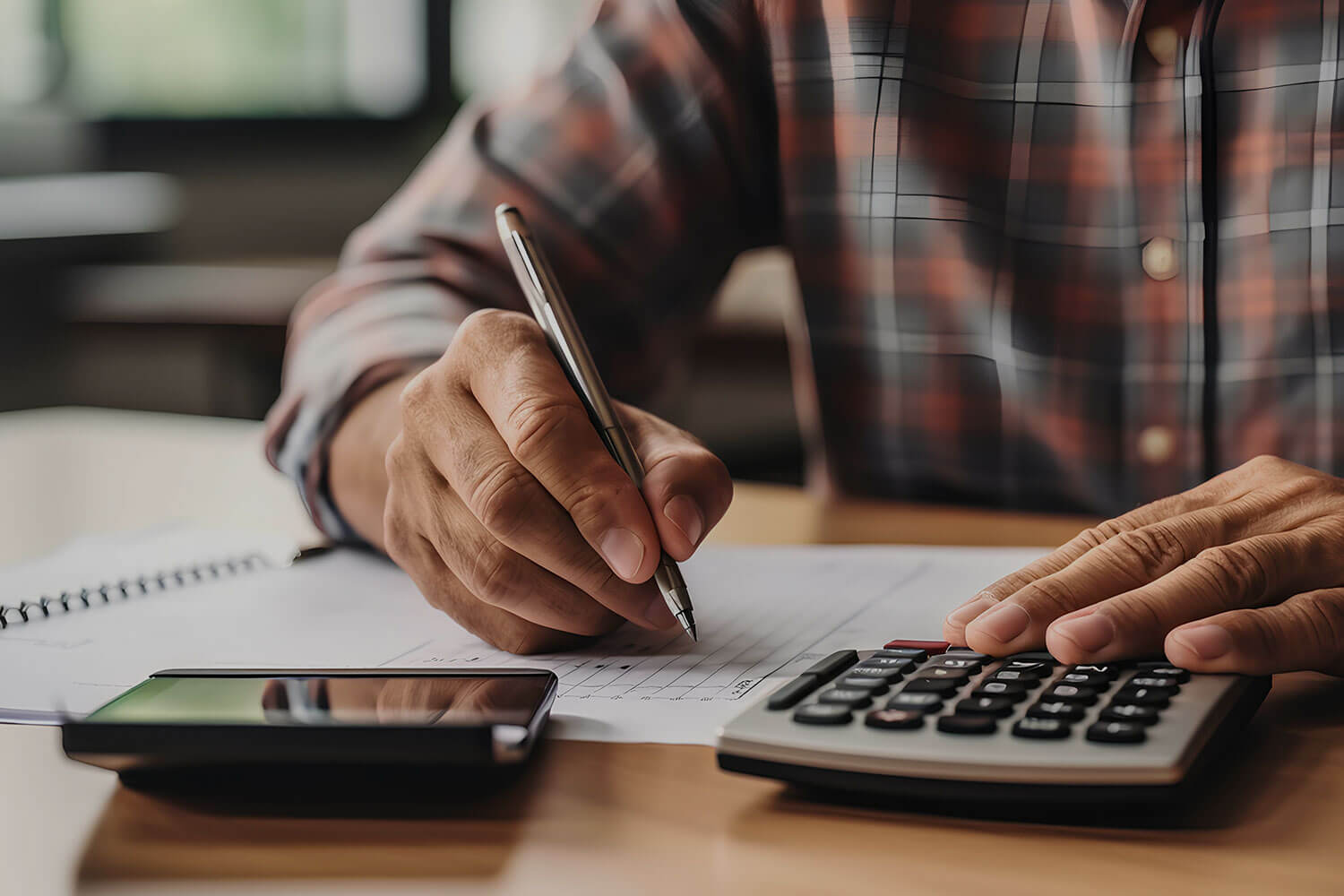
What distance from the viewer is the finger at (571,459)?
0.47m

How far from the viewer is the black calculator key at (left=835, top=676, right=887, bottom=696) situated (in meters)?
0.38

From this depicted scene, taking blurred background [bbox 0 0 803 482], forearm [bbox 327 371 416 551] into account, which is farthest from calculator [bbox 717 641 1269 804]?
blurred background [bbox 0 0 803 482]

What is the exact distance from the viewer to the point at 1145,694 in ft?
1.19

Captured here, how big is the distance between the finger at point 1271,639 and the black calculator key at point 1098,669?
0.06 feet

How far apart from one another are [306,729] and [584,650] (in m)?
0.17

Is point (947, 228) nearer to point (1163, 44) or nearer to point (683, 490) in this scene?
point (1163, 44)

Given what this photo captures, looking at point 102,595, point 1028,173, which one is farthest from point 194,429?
point 1028,173

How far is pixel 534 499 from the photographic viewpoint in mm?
490

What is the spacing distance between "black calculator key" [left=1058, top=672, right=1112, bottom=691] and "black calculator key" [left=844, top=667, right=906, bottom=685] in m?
0.05

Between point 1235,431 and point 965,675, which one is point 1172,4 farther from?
point 965,675

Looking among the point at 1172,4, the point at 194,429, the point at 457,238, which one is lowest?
the point at 194,429

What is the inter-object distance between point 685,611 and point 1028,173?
46 centimetres

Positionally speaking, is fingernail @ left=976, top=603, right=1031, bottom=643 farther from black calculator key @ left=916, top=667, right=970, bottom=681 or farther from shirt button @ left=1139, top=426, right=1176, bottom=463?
shirt button @ left=1139, top=426, right=1176, bottom=463

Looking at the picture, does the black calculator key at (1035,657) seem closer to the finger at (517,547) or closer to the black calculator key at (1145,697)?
the black calculator key at (1145,697)
